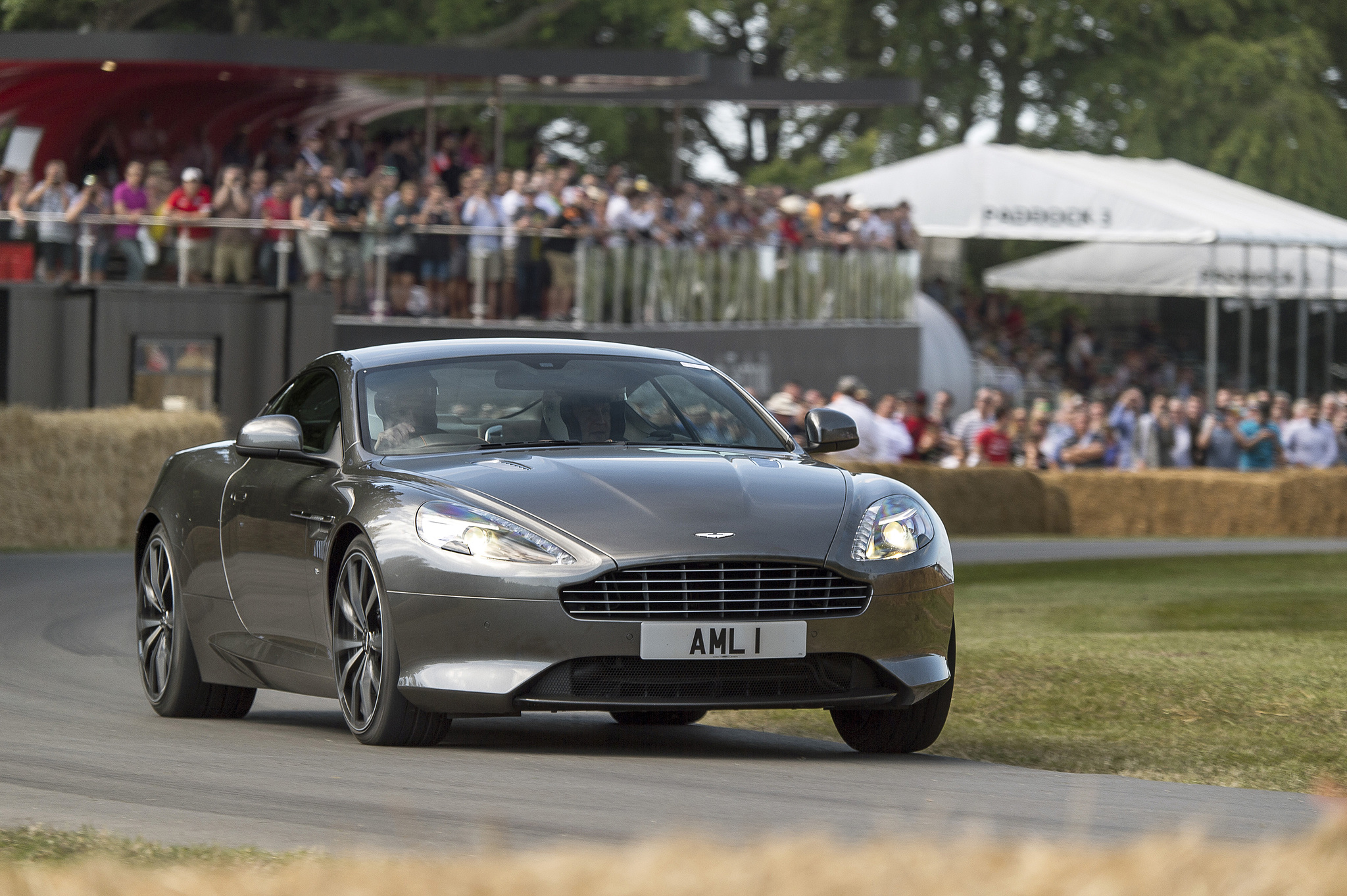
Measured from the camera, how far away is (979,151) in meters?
39.6

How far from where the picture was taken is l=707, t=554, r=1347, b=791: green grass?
839cm

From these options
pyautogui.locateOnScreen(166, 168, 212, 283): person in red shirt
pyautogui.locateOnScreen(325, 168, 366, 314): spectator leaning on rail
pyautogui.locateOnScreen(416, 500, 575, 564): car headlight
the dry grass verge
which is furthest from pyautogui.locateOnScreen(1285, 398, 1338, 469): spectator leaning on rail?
the dry grass verge

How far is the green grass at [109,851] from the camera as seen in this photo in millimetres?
5219

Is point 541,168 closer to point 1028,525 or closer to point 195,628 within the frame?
point 1028,525

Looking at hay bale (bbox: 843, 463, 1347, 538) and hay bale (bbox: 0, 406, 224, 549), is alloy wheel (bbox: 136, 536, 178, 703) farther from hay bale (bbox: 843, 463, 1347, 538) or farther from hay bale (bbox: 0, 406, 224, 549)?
hay bale (bbox: 843, 463, 1347, 538)

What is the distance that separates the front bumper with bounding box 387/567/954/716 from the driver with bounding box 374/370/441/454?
104 cm

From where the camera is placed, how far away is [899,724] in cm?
825

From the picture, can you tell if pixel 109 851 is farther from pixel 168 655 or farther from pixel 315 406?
pixel 168 655

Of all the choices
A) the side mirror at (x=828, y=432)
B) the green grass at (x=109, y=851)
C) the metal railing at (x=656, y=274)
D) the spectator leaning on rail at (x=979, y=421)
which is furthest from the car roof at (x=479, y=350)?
the spectator leaning on rail at (x=979, y=421)

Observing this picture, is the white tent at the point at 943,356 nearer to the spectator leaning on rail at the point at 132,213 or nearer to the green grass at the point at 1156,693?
the spectator leaning on rail at the point at 132,213

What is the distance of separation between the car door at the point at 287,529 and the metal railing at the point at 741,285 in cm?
1639

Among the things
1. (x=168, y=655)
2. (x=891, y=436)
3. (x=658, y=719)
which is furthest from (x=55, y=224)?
(x=658, y=719)

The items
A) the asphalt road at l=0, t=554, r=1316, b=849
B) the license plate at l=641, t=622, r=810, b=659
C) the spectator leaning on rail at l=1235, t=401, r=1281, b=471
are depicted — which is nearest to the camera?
the asphalt road at l=0, t=554, r=1316, b=849

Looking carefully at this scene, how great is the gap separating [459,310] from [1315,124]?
41409 millimetres
